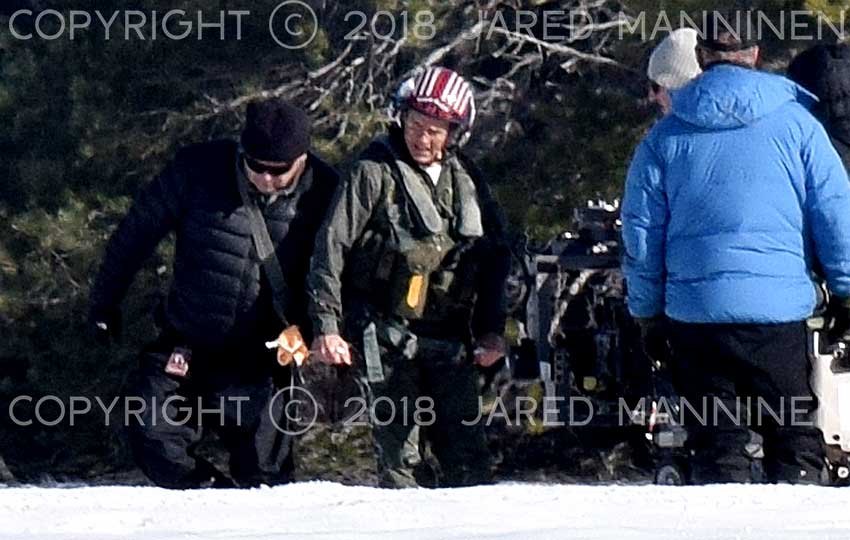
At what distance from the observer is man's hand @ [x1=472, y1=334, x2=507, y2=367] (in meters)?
7.75

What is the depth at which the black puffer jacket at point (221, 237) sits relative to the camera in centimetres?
788

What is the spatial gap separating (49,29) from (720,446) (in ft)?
17.5

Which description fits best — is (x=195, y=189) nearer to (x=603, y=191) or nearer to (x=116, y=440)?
(x=603, y=191)

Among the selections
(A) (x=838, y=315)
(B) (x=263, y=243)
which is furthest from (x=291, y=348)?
(A) (x=838, y=315)

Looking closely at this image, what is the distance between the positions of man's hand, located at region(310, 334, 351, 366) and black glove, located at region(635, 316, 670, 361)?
972 mm

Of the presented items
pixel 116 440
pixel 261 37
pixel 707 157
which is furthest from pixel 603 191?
pixel 707 157

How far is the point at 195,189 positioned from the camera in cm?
793

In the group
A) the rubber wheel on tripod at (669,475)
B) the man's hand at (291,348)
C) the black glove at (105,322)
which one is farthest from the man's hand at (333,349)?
the rubber wheel on tripod at (669,475)

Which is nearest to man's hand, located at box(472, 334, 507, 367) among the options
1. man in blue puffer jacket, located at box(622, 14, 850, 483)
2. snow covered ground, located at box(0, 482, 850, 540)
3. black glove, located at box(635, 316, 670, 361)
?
black glove, located at box(635, 316, 670, 361)

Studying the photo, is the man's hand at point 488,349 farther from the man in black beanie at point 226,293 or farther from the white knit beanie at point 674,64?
the white knit beanie at point 674,64

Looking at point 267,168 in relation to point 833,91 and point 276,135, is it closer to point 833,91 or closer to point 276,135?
point 276,135

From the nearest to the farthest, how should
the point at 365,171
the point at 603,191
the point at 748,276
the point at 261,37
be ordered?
1. the point at 748,276
2. the point at 365,171
3. the point at 603,191
4. the point at 261,37

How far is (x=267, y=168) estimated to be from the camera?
786 cm

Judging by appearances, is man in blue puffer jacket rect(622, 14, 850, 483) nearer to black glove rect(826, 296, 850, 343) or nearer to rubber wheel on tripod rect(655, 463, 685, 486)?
black glove rect(826, 296, 850, 343)
